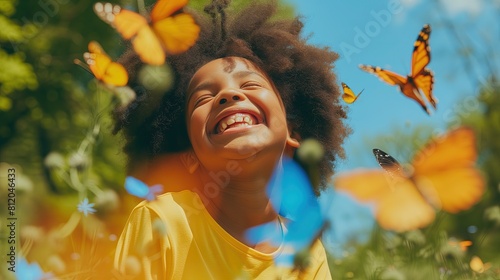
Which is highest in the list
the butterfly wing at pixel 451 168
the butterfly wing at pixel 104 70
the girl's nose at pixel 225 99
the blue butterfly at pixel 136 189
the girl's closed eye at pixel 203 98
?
the butterfly wing at pixel 451 168

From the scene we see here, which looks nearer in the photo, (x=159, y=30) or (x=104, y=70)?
(x=104, y=70)

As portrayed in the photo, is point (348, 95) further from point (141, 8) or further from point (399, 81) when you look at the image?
point (141, 8)

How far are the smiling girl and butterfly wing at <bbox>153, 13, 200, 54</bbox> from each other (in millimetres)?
22

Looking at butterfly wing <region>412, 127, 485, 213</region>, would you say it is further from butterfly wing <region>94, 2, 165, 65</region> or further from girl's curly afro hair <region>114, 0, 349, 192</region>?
butterfly wing <region>94, 2, 165, 65</region>

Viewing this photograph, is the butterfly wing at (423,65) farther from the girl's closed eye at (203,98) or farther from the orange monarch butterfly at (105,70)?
the orange monarch butterfly at (105,70)

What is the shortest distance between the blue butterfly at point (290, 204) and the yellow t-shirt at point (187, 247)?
0.05 meters

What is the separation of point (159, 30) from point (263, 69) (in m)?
0.26

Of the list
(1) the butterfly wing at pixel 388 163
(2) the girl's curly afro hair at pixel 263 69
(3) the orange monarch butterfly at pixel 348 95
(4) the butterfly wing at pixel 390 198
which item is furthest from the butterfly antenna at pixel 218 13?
(4) the butterfly wing at pixel 390 198

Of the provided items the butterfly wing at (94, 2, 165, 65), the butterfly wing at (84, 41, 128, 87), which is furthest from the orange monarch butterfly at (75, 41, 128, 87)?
the butterfly wing at (94, 2, 165, 65)

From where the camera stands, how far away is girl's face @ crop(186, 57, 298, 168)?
1488mm

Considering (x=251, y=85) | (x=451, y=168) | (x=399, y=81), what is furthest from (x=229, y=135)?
(x=451, y=168)

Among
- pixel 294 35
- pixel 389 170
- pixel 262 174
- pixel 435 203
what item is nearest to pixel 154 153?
pixel 262 174

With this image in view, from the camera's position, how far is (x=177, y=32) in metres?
1.73

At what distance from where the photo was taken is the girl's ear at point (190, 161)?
1.65m
